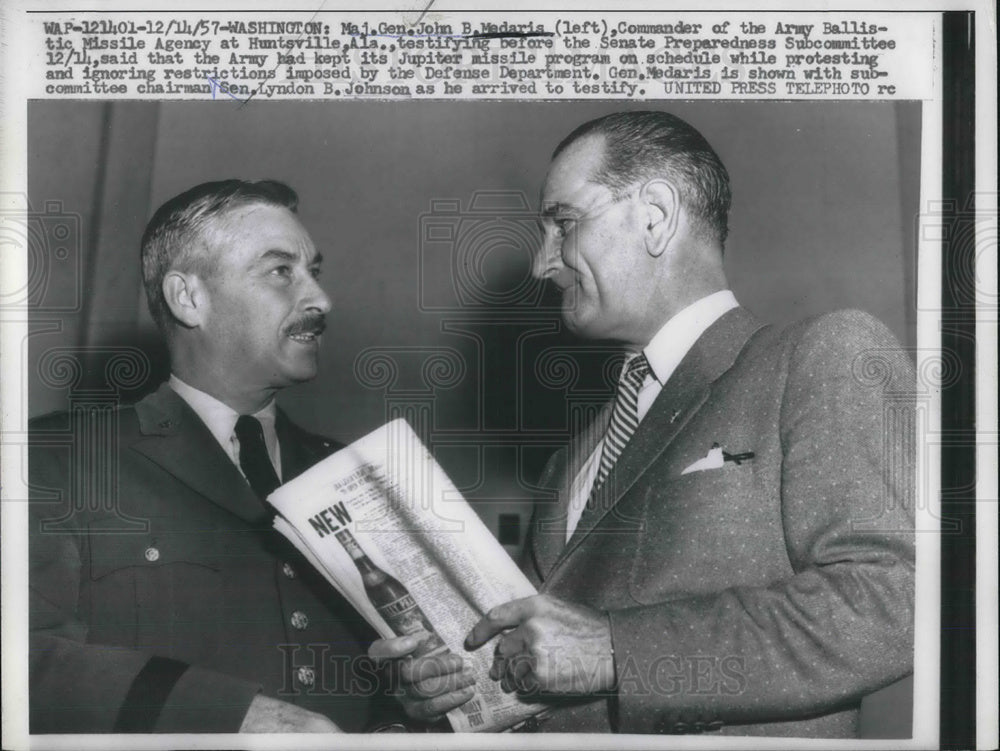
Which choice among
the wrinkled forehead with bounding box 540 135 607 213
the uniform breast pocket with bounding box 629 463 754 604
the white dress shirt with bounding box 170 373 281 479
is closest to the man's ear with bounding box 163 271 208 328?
A: the white dress shirt with bounding box 170 373 281 479

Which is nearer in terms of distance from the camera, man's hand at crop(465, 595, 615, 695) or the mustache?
man's hand at crop(465, 595, 615, 695)

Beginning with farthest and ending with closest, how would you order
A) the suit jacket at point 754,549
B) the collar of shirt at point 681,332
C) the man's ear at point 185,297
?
the man's ear at point 185,297 → the collar of shirt at point 681,332 → the suit jacket at point 754,549

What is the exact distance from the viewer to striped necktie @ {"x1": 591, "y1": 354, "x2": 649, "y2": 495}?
74.5 inches

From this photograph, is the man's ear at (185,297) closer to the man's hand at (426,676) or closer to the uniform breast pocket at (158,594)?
the uniform breast pocket at (158,594)

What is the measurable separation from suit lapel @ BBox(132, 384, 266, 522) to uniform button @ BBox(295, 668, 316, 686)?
27 cm

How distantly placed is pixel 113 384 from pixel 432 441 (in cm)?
59

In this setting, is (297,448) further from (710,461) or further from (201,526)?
(710,461)

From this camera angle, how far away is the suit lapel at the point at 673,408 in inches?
71.9

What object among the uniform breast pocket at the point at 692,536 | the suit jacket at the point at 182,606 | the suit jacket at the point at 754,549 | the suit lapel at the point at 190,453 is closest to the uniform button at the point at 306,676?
the suit jacket at the point at 182,606

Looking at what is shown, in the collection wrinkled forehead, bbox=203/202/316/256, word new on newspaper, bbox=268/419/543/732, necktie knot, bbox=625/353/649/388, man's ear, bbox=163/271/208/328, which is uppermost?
wrinkled forehead, bbox=203/202/316/256

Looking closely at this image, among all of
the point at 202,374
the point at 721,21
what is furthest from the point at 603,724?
the point at 721,21

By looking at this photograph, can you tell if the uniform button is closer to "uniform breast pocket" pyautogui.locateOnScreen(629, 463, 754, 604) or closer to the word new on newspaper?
the word new on newspaper

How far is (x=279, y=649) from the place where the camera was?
6.38 feet

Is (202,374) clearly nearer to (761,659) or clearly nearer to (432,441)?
(432,441)
